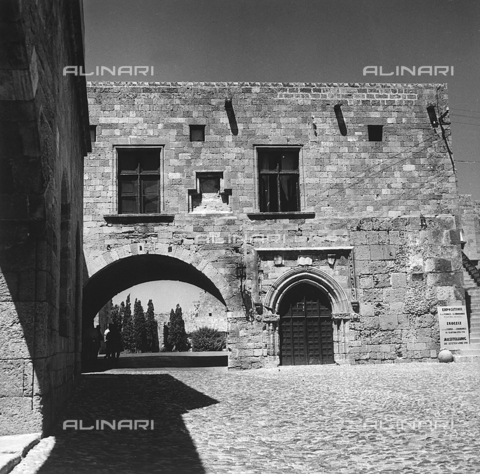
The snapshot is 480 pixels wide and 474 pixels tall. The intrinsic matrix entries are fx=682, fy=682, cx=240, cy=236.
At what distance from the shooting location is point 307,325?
1562 centimetres

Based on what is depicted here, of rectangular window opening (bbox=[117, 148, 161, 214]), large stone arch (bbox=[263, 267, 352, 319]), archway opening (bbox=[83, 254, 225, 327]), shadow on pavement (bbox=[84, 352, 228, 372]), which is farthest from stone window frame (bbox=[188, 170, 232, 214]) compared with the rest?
shadow on pavement (bbox=[84, 352, 228, 372])

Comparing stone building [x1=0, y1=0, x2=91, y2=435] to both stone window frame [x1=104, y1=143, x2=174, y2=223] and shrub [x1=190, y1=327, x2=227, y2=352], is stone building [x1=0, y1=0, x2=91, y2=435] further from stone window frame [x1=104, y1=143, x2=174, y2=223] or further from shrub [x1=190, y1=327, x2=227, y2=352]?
shrub [x1=190, y1=327, x2=227, y2=352]

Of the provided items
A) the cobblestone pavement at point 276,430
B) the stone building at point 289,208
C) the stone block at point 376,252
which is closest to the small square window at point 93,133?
the stone building at point 289,208

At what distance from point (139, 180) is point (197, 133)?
1729mm

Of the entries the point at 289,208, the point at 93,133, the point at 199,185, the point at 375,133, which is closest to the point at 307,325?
the point at 289,208

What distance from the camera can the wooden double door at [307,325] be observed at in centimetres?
1547

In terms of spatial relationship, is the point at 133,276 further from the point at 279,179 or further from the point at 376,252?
the point at 376,252

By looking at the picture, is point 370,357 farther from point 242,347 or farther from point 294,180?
point 294,180

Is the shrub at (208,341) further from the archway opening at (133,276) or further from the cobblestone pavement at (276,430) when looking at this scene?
the cobblestone pavement at (276,430)

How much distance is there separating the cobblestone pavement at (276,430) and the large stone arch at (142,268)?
16.0 ft

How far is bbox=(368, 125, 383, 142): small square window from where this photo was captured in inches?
638

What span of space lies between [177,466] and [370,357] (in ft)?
36.7

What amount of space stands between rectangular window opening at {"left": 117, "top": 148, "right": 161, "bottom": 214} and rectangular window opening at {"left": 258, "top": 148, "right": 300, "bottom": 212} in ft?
8.00

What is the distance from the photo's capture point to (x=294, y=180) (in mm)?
16062
